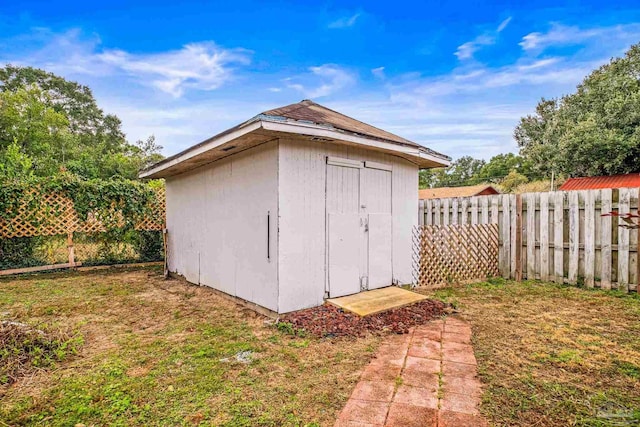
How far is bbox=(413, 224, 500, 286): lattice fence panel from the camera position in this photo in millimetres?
5938

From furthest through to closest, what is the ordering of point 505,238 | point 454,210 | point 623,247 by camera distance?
point 454,210
point 505,238
point 623,247

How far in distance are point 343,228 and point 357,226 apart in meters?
0.30

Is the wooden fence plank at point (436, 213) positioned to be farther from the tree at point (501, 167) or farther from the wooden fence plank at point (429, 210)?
the tree at point (501, 167)

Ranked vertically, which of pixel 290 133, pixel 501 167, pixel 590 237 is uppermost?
pixel 501 167

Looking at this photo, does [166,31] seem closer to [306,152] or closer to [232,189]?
[232,189]

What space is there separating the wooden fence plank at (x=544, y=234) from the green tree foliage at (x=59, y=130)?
51.6 ft

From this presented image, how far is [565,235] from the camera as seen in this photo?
19.0 feet

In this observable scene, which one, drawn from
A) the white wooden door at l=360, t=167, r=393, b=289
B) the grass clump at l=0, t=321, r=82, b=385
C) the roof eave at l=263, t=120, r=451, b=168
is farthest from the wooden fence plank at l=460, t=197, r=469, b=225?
the grass clump at l=0, t=321, r=82, b=385

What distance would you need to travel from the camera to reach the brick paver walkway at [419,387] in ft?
6.70

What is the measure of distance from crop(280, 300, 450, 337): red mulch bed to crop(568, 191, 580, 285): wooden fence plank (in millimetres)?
2967

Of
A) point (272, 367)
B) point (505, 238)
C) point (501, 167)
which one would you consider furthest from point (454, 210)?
point (501, 167)

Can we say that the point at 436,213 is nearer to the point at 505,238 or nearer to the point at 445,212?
Answer: the point at 445,212

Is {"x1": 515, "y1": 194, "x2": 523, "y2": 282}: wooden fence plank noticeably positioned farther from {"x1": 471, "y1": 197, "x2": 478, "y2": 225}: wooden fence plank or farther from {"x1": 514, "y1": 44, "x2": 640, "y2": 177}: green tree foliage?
{"x1": 514, "y1": 44, "x2": 640, "y2": 177}: green tree foliage

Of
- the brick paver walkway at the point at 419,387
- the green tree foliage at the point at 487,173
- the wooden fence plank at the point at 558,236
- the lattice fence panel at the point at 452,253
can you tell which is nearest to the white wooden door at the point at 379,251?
the lattice fence panel at the point at 452,253
